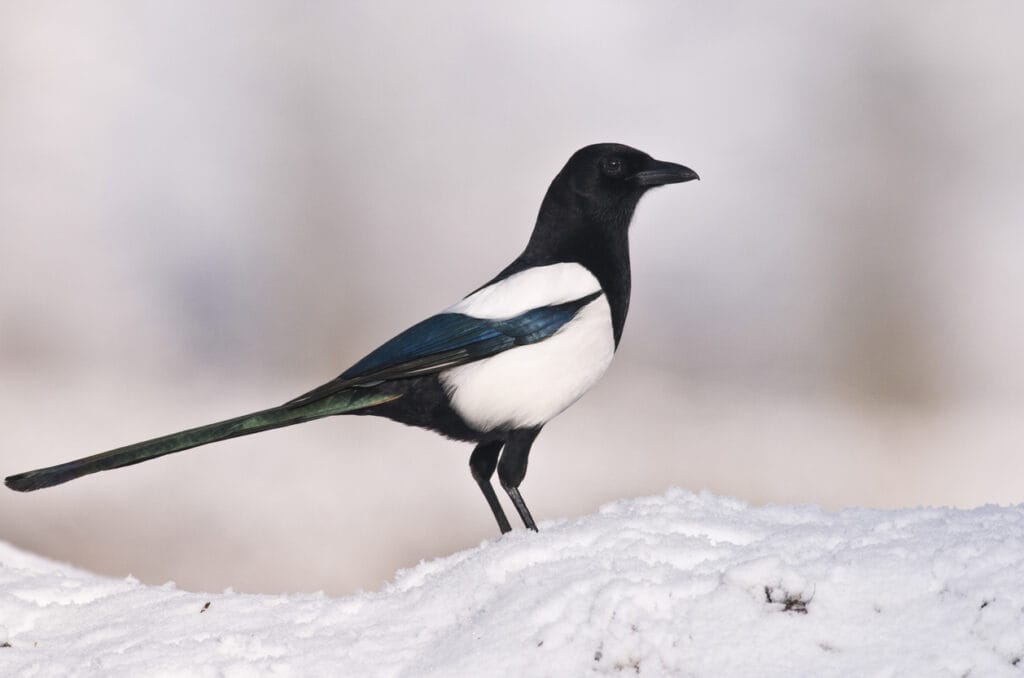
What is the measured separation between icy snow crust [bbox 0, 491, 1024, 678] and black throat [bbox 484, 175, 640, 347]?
110 cm

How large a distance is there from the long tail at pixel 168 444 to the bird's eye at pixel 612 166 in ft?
4.08

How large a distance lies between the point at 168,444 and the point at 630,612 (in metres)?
1.48

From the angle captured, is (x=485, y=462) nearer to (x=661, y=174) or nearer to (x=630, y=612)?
(x=661, y=174)

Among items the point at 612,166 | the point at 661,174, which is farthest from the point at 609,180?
the point at 661,174

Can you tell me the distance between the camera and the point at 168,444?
315 cm

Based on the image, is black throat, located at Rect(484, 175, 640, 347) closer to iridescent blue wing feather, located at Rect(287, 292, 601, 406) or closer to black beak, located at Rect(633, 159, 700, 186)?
black beak, located at Rect(633, 159, 700, 186)

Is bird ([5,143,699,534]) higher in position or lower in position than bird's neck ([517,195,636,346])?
lower

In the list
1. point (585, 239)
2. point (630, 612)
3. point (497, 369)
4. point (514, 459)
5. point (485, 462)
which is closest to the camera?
point (630, 612)

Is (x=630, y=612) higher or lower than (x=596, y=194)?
lower

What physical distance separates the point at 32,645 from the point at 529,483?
4967 mm

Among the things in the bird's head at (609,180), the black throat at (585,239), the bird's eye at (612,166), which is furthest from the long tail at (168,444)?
the bird's eye at (612,166)

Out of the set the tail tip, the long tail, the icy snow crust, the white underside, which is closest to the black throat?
the white underside

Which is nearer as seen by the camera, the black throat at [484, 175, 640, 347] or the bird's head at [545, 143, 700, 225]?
the black throat at [484, 175, 640, 347]

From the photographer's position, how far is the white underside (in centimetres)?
343
